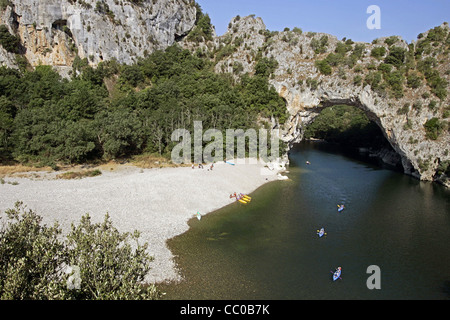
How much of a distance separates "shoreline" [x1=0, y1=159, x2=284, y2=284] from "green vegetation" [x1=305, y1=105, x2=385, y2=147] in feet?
183

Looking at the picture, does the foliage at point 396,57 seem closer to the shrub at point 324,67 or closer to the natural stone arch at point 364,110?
the natural stone arch at point 364,110

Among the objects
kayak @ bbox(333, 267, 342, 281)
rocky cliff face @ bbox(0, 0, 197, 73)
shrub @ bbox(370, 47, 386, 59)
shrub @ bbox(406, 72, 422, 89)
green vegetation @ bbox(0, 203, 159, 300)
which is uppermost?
rocky cliff face @ bbox(0, 0, 197, 73)

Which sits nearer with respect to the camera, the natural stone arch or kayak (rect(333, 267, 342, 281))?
kayak (rect(333, 267, 342, 281))

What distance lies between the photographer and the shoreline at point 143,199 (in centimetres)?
2928

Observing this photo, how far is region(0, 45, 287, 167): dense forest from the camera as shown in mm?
50125

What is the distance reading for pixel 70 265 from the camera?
13750 mm

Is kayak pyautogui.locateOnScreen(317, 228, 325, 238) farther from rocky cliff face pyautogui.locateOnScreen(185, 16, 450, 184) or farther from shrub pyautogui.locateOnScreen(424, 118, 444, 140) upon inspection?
shrub pyautogui.locateOnScreen(424, 118, 444, 140)

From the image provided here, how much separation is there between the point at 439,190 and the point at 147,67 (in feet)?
236

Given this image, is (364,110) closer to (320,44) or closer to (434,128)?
(434,128)

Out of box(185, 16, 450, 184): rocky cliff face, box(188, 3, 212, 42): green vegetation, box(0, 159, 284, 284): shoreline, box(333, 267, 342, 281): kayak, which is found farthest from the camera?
box(188, 3, 212, 42): green vegetation

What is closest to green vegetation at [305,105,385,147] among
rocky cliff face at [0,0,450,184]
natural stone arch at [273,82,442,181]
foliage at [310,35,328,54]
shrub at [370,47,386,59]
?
natural stone arch at [273,82,442,181]

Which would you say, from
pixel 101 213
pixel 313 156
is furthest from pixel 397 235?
pixel 313 156

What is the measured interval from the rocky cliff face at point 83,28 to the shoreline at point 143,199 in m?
43.4

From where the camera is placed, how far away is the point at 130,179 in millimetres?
41500
